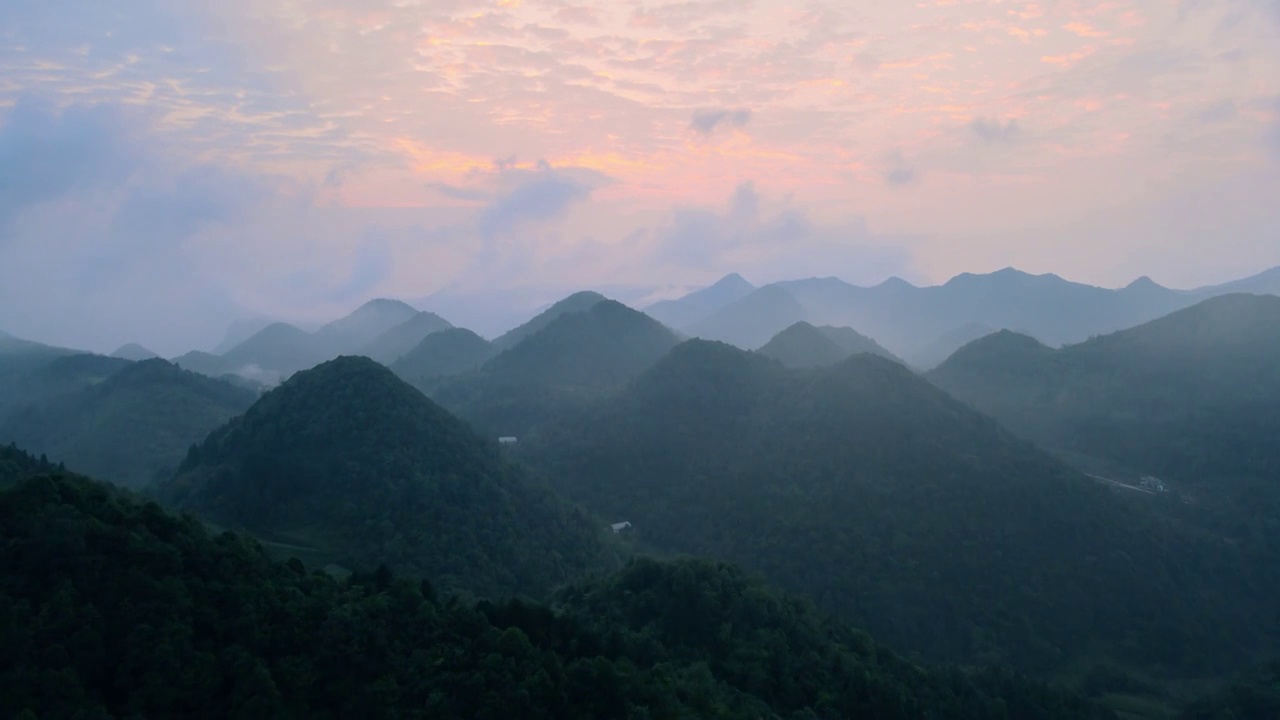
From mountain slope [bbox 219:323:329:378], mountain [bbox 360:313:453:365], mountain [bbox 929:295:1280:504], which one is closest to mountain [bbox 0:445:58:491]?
mountain [bbox 929:295:1280:504]

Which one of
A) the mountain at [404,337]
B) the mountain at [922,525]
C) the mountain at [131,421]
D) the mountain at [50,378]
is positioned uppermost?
the mountain at [404,337]

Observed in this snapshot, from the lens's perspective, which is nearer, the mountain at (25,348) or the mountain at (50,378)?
the mountain at (50,378)

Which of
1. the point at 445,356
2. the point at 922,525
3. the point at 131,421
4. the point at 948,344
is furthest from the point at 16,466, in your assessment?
the point at 948,344

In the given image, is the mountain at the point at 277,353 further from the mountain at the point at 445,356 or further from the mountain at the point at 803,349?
the mountain at the point at 803,349

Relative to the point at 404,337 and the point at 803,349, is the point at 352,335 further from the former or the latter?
the point at 803,349

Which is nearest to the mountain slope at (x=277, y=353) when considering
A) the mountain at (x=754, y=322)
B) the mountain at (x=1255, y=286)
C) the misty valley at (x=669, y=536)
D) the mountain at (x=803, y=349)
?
the misty valley at (x=669, y=536)

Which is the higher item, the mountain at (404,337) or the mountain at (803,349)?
the mountain at (404,337)
